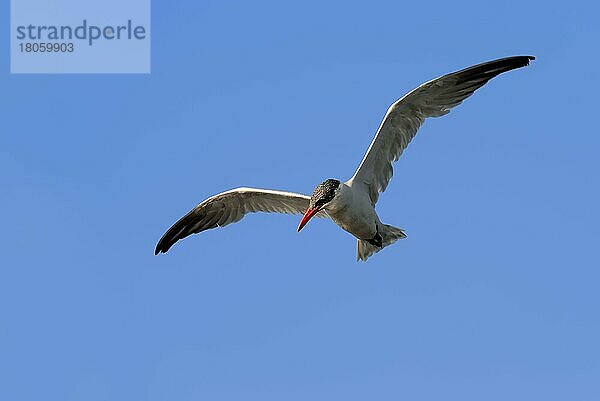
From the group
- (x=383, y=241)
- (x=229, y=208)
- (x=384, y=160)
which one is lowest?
(x=383, y=241)

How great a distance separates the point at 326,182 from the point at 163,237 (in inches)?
234

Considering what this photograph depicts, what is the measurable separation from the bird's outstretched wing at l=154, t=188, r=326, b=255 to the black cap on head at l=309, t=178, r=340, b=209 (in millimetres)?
2216

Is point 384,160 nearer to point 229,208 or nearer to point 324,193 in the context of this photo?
point 324,193

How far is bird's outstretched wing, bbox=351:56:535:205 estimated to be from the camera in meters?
24.3

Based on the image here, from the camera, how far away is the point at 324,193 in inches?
921

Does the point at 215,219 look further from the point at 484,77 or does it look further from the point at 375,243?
the point at 484,77

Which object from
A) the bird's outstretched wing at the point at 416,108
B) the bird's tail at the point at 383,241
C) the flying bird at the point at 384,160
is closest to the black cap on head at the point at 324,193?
the flying bird at the point at 384,160

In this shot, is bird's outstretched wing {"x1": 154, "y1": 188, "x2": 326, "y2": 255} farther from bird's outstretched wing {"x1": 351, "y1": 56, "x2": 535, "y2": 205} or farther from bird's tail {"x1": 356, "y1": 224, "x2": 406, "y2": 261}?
bird's outstretched wing {"x1": 351, "y1": 56, "x2": 535, "y2": 205}

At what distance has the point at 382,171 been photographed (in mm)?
24984

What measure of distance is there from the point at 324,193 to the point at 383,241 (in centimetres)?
250

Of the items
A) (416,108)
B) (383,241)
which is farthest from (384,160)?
(383,241)

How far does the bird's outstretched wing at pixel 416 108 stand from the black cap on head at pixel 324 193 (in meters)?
1.09

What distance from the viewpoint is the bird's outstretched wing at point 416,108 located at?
79.8ft

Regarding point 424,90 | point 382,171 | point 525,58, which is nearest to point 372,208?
point 382,171
